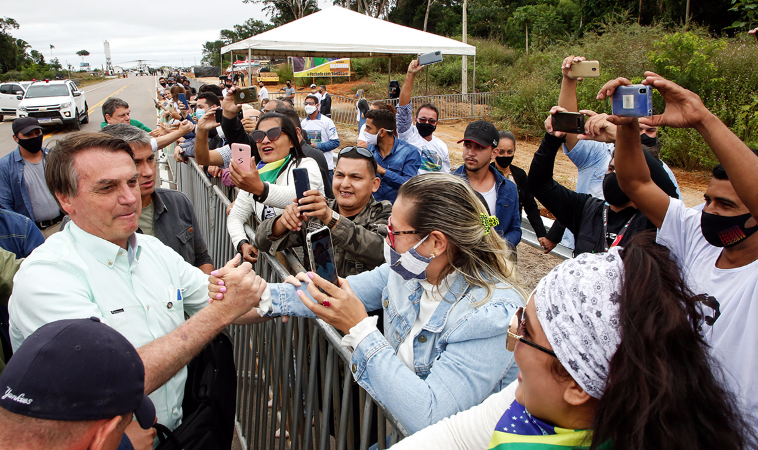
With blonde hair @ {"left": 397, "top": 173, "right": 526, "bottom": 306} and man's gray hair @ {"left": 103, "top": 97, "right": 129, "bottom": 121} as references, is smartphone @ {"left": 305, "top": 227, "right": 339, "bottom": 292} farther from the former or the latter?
man's gray hair @ {"left": 103, "top": 97, "right": 129, "bottom": 121}

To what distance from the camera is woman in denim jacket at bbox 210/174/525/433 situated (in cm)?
157

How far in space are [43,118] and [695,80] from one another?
82.5ft

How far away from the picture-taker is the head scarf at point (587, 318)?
103 centimetres

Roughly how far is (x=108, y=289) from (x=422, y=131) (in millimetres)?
4727

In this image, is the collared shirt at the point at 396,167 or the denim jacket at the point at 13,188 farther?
the collared shirt at the point at 396,167

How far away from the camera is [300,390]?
2207 millimetres

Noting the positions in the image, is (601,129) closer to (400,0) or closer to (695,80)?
(695,80)

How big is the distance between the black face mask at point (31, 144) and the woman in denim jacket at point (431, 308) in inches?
183

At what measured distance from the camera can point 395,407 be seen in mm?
1540

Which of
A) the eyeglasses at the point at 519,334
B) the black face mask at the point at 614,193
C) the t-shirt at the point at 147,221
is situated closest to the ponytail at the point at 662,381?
the eyeglasses at the point at 519,334

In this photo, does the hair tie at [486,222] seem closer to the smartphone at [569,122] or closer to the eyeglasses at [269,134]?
the smartphone at [569,122]

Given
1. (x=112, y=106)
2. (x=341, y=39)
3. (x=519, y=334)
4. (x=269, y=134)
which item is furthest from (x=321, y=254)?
(x=341, y=39)

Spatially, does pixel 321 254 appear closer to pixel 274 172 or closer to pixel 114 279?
pixel 114 279

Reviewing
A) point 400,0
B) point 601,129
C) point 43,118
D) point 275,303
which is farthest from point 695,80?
point 400,0
